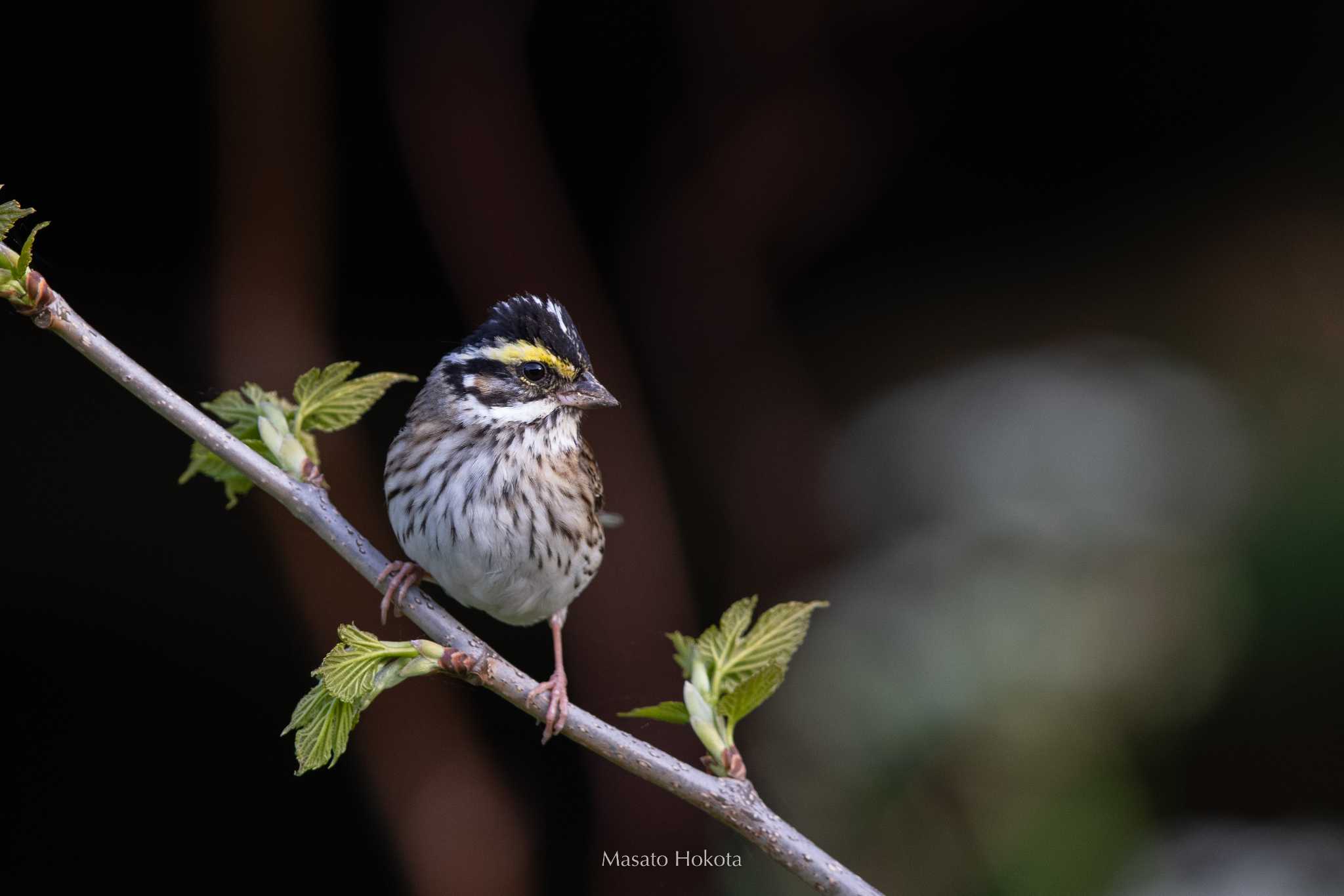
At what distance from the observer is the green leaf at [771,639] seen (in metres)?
1.70

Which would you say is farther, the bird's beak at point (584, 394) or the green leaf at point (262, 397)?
the bird's beak at point (584, 394)

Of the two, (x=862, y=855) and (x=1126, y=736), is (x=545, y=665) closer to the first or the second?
(x=862, y=855)

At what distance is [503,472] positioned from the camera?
2.43m

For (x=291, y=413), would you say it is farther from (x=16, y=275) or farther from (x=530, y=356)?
(x=530, y=356)

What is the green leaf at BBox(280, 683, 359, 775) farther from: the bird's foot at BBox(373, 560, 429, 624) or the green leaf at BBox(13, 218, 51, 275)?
the green leaf at BBox(13, 218, 51, 275)

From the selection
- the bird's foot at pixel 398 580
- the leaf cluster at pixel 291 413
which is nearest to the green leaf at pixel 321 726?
the bird's foot at pixel 398 580

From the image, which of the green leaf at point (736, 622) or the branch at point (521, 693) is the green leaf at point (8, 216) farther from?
the green leaf at point (736, 622)

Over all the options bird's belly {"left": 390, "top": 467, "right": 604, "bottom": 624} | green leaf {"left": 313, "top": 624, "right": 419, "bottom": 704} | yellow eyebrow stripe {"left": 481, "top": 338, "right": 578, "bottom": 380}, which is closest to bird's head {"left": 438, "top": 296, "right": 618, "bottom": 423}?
yellow eyebrow stripe {"left": 481, "top": 338, "right": 578, "bottom": 380}

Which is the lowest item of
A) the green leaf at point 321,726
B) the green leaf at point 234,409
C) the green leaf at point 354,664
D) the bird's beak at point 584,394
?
the green leaf at point 321,726

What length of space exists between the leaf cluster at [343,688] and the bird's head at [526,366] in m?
0.82

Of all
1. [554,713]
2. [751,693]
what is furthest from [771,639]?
[554,713]

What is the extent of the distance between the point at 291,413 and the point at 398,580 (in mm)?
492

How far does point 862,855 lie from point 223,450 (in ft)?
6.75

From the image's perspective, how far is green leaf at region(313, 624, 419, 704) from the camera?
145cm
